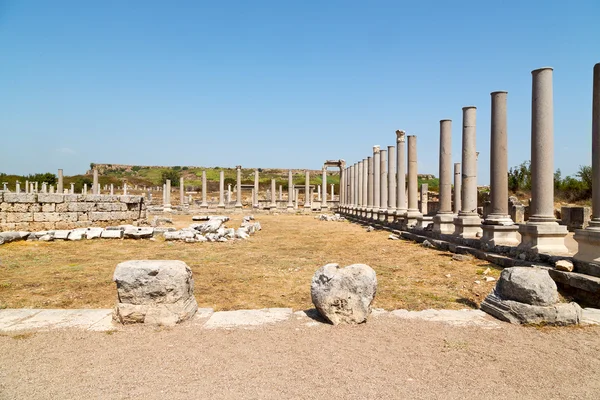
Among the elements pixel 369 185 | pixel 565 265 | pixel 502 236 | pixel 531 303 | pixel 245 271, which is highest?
pixel 369 185

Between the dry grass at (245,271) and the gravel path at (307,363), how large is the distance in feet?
5.29

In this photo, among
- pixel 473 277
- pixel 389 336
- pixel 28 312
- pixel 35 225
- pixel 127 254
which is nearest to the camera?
pixel 389 336

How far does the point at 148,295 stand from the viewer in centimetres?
494

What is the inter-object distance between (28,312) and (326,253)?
829cm

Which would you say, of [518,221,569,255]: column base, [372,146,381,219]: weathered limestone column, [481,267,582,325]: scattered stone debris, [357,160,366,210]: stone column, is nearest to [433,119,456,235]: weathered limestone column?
[518,221,569,255]: column base

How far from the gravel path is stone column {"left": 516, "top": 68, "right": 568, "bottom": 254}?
13.2 ft

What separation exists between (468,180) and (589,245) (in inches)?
238

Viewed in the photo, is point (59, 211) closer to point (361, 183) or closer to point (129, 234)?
point (129, 234)

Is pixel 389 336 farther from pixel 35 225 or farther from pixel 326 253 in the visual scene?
pixel 35 225

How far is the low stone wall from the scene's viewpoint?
16.2 metres

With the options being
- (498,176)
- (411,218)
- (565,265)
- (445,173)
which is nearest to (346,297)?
(565,265)

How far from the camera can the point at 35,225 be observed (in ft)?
54.6

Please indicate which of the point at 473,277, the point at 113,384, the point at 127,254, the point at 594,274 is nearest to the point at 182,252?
the point at 127,254

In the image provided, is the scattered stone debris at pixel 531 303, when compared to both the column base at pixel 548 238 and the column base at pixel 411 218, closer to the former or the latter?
the column base at pixel 548 238
